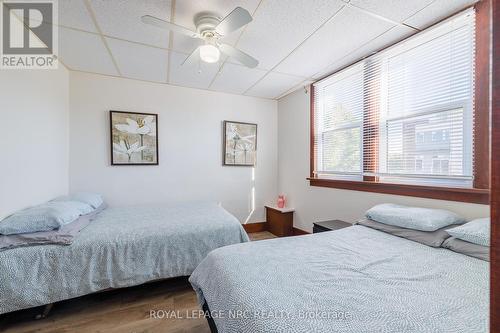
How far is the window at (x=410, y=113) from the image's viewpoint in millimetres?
1737

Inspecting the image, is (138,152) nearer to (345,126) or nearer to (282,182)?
(282,182)

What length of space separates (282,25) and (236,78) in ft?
4.14

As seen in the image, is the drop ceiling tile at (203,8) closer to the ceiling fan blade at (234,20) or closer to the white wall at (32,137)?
the ceiling fan blade at (234,20)

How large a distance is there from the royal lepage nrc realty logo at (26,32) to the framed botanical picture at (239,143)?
2274mm

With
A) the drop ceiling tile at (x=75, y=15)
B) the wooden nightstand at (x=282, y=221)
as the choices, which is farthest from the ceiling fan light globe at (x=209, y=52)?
the wooden nightstand at (x=282, y=221)

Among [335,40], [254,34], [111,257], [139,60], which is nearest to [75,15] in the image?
[139,60]

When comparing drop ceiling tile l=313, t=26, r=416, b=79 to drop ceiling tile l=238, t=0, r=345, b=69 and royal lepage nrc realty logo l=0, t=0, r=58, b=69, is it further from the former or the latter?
royal lepage nrc realty logo l=0, t=0, r=58, b=69

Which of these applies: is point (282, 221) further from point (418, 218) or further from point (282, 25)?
point (282, 25)

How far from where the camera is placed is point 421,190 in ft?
6.38

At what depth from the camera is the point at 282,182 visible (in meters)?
3.96

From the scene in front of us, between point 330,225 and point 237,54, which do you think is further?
point 330,225

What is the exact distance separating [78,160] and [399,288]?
3.60m

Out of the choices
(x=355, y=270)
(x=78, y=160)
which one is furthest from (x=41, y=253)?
(x=355, y=270)

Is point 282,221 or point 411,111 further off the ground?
point 411,111
